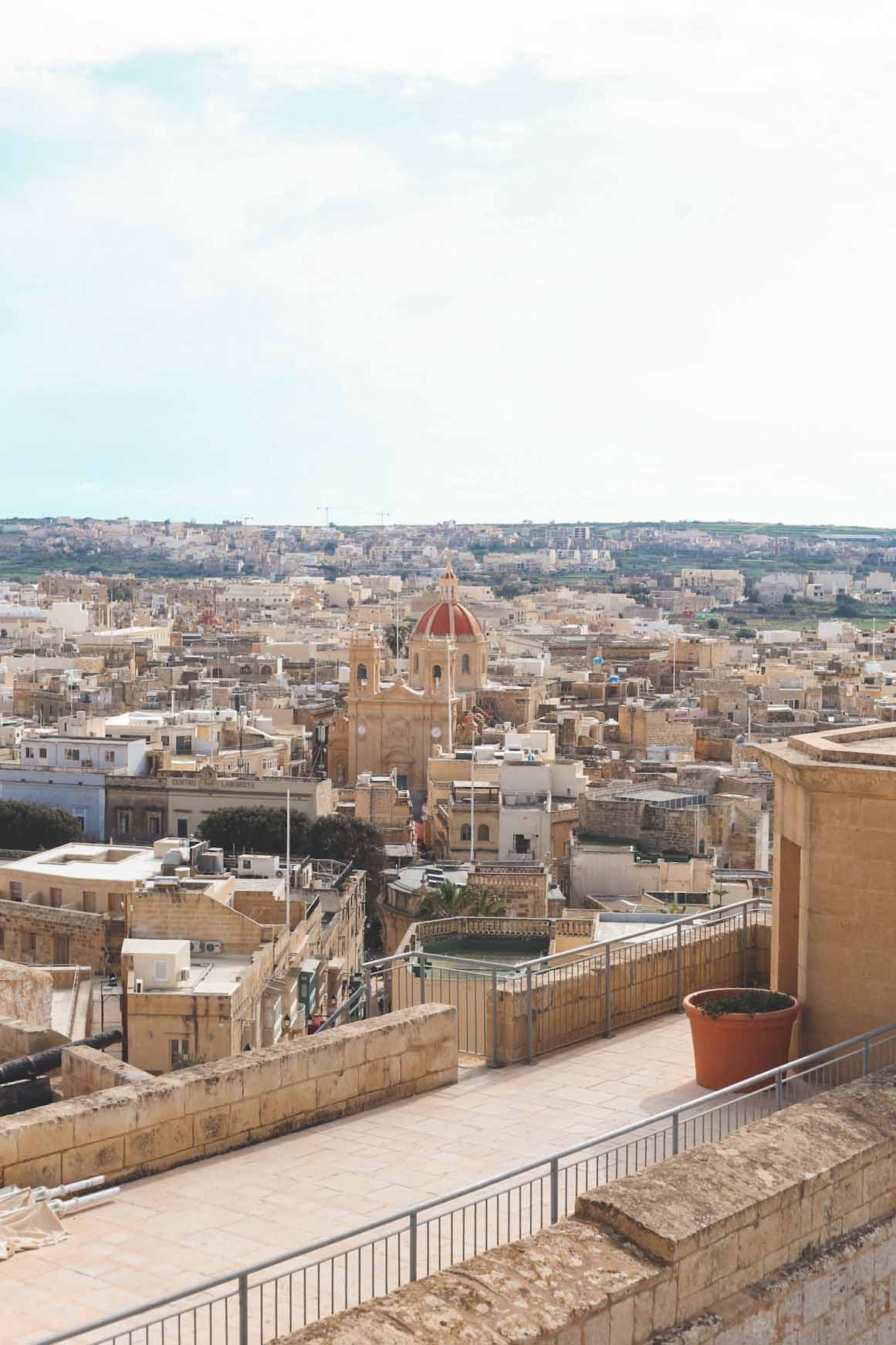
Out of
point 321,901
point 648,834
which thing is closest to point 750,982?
point 321,901

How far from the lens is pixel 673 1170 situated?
4715 mm

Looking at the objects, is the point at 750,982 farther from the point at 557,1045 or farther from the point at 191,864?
the point at 191,864

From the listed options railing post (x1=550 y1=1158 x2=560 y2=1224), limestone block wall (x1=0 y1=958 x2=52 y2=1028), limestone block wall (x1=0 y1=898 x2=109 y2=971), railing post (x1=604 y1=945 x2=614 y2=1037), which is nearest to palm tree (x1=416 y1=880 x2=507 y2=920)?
limestone block wall (x1=0 y1=898 x2=109 y2=971)

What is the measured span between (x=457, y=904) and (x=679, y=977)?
18.0m

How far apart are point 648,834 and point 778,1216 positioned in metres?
27.5

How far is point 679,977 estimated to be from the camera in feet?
25.9

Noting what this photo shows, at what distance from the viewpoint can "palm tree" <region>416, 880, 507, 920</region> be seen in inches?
997

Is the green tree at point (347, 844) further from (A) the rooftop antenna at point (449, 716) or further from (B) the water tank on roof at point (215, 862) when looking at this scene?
(A) the rooftop antenna at point (449, 716)

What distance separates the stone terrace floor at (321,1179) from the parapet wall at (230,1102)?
71 millimetres

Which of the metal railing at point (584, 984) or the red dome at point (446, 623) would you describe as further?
the red dome at point (446, 623)

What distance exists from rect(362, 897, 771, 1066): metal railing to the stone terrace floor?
152mm

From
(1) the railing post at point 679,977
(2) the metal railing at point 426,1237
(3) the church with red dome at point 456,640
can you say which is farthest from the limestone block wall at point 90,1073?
(3) the church with red dome at point 456,640

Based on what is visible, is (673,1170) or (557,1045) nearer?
(673,1170)

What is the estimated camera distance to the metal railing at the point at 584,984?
709 cm
